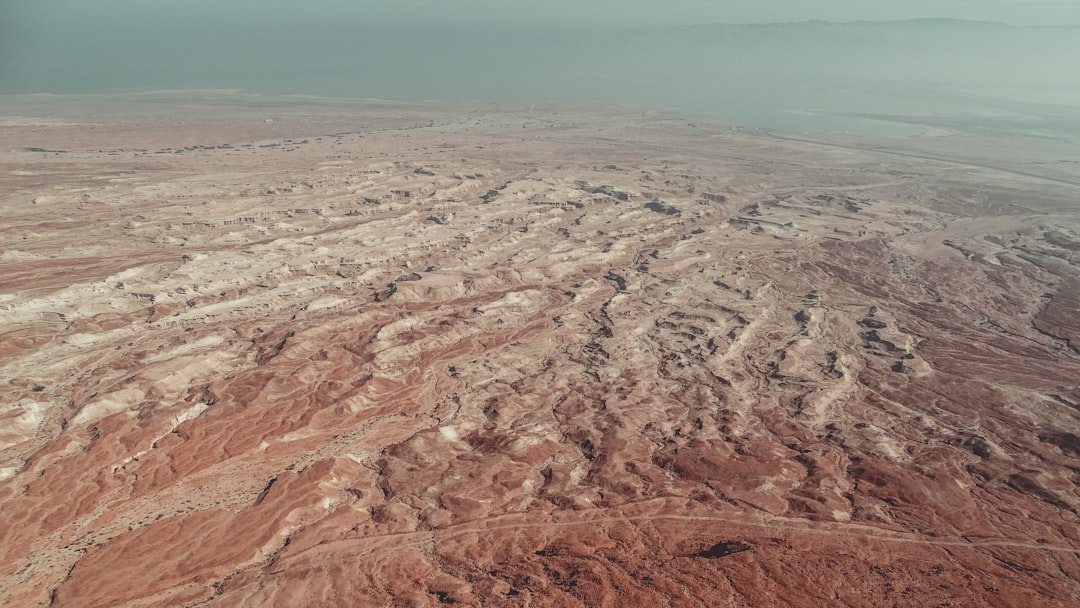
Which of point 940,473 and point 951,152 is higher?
point 951,152

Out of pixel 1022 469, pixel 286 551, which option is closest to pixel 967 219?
pixel 1022 469

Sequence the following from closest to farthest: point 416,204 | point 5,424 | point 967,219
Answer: point 5,424
point 416,204
point 967,219

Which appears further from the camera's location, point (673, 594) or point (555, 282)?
point (555, 282)

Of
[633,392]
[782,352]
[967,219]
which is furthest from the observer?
[967,219]

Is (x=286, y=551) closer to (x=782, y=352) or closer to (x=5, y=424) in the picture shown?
(x=5, y=424)

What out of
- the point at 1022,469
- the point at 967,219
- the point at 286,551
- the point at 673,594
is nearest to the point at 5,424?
the point at 286,551

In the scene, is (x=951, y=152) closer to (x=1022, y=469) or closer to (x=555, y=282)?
(x=555, y=282)
